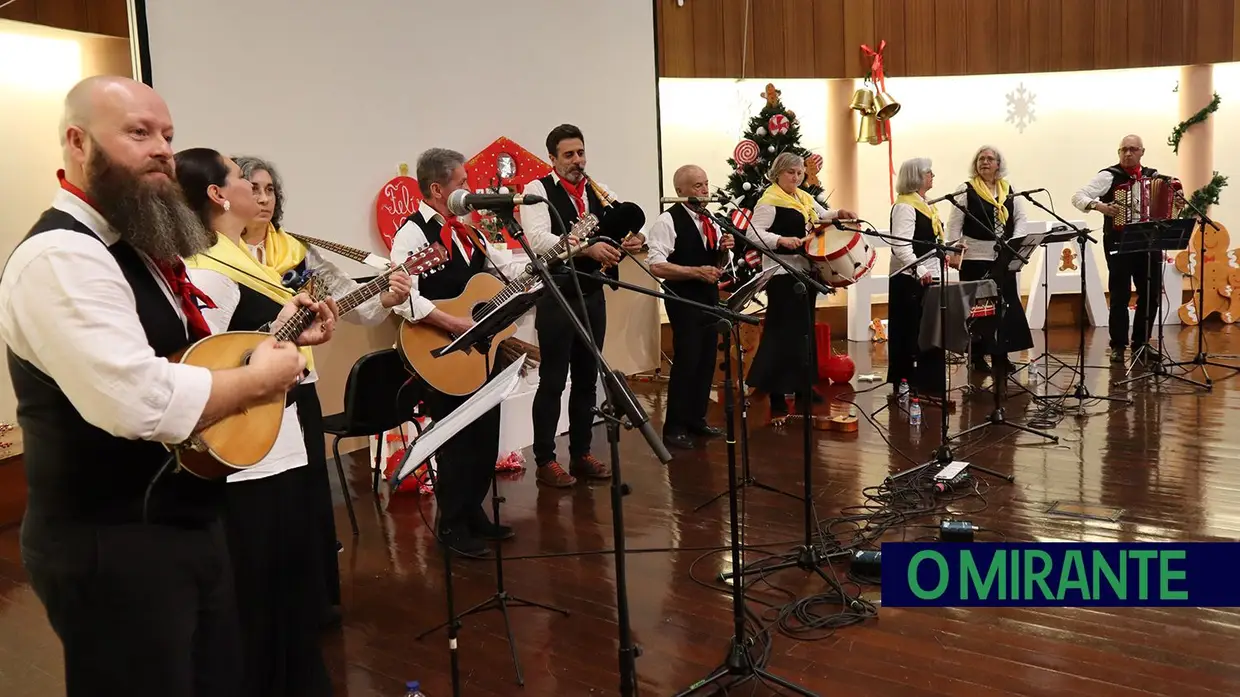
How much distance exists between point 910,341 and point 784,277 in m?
1.11

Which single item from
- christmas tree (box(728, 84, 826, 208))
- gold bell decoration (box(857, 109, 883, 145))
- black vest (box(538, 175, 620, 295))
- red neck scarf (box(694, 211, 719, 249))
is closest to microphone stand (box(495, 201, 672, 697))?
black vest (box(538, 175, 620, 295))

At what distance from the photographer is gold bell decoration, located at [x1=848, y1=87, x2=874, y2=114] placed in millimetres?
8633

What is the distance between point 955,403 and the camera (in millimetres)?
5980

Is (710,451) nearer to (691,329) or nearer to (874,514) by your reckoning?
(691,329)

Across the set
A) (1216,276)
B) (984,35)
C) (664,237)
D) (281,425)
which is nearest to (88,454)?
(281,425)

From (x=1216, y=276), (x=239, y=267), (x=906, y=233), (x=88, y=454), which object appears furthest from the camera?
(x=1216, y=276)

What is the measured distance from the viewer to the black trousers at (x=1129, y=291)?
23.9 feet

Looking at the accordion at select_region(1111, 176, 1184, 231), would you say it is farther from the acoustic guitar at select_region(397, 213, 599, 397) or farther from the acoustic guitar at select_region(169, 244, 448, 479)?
the acoustic guitar at select_region(169, 244, 448, 479)

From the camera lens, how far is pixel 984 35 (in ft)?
30.9

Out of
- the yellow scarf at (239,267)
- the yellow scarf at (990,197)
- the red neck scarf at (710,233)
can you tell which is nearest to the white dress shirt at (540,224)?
the red neck scarf at (710,233)

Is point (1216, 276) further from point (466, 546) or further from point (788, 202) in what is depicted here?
point (466, 546)

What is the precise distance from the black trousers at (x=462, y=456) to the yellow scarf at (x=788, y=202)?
103 inches

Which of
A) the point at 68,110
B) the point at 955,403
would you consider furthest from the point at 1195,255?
the point at 68,110

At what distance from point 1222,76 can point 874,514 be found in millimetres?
8467
